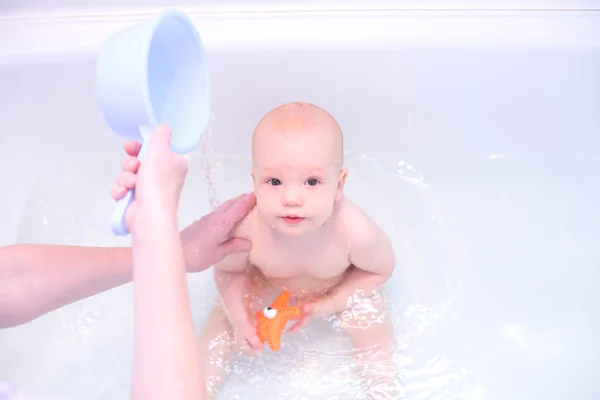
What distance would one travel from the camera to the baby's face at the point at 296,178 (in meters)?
0.94

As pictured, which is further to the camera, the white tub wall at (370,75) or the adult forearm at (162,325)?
the white tub wall at (370,75)

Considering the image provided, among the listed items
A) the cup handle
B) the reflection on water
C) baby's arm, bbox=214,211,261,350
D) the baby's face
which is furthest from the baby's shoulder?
the cup handle

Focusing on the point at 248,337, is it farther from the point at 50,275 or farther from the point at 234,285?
the point at 50,275

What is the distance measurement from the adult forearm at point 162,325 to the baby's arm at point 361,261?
1.40 feet

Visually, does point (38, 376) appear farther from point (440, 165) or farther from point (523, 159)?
point (523, 159)

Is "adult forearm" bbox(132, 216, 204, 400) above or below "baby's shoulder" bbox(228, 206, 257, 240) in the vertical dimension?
below

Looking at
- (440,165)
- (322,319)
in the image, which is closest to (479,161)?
(440,165)

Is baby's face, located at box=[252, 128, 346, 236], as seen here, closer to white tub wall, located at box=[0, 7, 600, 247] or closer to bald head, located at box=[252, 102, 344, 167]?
bald head, located at box=[252, 102, 344, 167]

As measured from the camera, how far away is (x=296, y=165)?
0.94m

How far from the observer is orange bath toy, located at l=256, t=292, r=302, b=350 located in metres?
1.09

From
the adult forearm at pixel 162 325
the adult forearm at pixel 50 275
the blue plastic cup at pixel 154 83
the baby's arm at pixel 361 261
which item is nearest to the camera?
the adult forearm at pixel 162 325

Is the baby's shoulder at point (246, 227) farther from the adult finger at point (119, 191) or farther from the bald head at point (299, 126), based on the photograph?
the adult finger at point (119, 191)

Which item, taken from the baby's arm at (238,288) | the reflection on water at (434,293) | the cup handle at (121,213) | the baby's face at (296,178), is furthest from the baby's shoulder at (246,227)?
the cup handle at (121,213)

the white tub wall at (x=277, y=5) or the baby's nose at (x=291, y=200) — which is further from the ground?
the white tub wall at (x=277, y=5)
